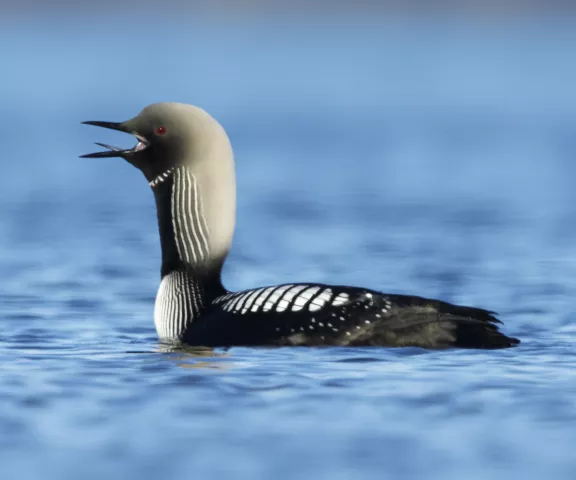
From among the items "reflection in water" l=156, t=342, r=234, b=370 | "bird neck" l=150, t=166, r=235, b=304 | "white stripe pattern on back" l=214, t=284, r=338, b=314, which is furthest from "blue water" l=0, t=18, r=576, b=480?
"bird neck" l=150, t=166, r=235, b=304

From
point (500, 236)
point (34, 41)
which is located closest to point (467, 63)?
point (34, 41)

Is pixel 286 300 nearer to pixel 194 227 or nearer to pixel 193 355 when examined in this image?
pixel 193 355

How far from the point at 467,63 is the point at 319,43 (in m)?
10.8

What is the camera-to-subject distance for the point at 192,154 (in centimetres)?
850

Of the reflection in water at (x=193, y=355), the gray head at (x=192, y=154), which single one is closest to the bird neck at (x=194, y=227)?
the gray head at (x=192, y=154)

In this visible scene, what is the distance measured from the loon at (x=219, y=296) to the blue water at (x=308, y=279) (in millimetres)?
109

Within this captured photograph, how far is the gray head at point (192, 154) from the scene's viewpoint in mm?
8445

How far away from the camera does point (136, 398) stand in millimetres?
7098

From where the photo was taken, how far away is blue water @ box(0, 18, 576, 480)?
6312mm

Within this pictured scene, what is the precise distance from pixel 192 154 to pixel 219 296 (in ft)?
2.42

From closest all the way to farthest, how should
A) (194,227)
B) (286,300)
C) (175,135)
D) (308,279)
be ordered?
(286,300)
(175,135)
(194,227)
(308,279)

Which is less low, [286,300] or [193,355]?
[286,300]

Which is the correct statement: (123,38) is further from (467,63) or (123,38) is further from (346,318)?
(346,318)

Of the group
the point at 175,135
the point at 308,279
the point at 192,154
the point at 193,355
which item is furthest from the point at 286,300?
the point at 308,279
